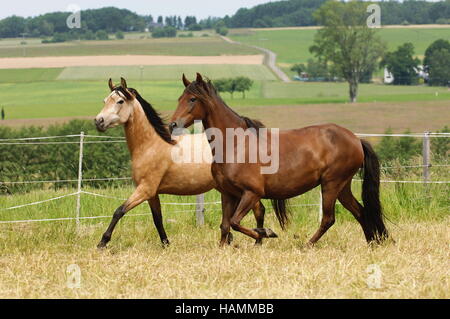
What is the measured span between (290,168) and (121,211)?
196 centimetres

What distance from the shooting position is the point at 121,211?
8.33m

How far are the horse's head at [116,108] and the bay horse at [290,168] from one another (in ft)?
3.47

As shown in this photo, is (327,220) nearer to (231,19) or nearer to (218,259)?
(218,259)

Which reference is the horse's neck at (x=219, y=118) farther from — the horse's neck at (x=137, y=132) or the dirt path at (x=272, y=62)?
the dirt path at (x=272, y=62)

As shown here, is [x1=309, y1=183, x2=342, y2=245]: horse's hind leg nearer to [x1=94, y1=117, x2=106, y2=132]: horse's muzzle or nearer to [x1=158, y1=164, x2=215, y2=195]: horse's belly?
[x1=158, y1=164, x2=215, y2=195]: horse's belly

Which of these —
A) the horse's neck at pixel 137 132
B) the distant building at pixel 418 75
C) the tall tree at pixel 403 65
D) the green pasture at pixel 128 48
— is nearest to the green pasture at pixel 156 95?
the distant building at pixel 418 75

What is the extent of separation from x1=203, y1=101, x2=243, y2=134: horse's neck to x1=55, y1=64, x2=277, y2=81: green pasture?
240ft

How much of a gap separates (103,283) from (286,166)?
102 inches

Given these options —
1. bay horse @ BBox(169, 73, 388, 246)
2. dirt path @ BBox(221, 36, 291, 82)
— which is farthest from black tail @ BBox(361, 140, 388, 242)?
dirt path @ BBox(221, 36, 291, 82)

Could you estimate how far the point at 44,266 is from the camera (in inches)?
281

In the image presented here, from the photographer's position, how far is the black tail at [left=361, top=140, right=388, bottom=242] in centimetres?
843

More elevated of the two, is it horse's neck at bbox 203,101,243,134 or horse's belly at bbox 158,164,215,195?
horse's neck at bbox 203,101,243,134

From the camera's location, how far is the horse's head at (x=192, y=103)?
24.9 feet
